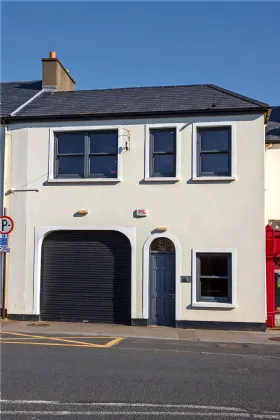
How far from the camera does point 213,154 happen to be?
50.1 feet

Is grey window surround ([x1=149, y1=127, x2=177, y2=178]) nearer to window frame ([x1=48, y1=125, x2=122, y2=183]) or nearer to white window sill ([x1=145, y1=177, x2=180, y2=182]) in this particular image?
white window sill ([x1=145, y1=177, x2=180, y2=182])

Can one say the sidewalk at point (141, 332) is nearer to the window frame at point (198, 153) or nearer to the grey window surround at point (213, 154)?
the window frame at point (198, 153)

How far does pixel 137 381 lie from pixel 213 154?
8983 mm

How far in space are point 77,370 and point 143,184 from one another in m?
7.82

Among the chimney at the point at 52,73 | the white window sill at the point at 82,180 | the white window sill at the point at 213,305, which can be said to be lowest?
the white window sill at the point at 213,305

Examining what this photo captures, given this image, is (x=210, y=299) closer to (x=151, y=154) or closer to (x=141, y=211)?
(x=141, y=211)

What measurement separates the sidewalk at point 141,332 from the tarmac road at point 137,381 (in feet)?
4.43

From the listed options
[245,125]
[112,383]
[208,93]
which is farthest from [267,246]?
[112,383]

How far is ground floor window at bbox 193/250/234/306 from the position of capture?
14734mm

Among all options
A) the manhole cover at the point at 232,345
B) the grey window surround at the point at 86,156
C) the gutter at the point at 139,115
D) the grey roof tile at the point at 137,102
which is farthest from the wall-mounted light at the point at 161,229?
the manhole cover at the point at 232,345

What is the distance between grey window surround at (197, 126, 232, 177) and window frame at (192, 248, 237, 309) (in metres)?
2.30

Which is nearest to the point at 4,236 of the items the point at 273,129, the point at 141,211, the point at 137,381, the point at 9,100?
the point at 141,211

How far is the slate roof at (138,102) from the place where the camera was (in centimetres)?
1526

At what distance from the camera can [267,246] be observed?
1522cm
